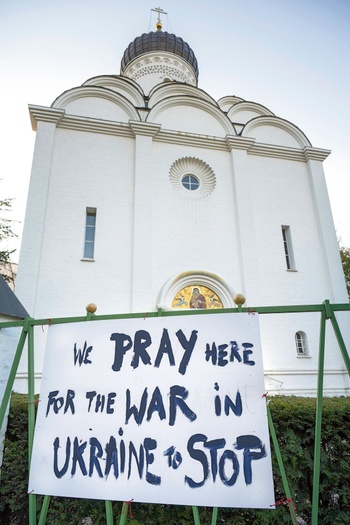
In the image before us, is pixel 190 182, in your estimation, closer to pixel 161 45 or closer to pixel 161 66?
pixel 161 66

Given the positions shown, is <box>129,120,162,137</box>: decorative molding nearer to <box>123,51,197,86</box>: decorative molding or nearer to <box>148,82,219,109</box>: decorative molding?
<box>148,82,219,109</box>: decorative molding

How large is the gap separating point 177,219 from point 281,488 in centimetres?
833

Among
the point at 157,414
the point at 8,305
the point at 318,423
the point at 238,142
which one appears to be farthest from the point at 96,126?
the point at 318,423

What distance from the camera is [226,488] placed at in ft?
6.08

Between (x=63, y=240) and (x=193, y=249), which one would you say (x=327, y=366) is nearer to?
(x=193, y=249)

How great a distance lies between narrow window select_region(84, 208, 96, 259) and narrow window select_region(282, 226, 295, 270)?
6.56m

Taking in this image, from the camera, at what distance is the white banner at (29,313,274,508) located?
190cm

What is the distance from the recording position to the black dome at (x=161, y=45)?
15.7 meters

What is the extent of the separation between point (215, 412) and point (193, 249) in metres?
7.94

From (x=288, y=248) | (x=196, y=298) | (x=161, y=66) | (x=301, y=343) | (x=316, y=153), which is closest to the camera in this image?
(x=196, y=298)

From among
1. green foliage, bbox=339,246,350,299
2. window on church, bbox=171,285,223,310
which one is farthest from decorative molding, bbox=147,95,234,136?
green foliage, bbox=339,246,350,299

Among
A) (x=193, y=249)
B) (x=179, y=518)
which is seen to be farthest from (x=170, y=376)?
(x=193, y=249)

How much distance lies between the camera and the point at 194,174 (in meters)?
11.0

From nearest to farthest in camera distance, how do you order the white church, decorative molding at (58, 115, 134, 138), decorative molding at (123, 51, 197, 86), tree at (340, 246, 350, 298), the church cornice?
the white church
the church cornice
decorative molding at (58, 115, 134, 138)
decorative molding at (123, 51, 197, 86)
tree at (340, 246, 350, 298)
